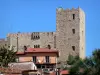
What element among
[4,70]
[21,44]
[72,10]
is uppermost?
[72,10]

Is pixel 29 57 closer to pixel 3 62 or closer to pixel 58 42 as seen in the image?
pixel 3 62

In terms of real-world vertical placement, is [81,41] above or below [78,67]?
above

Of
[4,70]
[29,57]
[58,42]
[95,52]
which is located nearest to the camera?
[4,70]

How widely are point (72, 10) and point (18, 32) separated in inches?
500

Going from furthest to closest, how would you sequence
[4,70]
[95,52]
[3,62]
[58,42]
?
[58,42], [3,62], [95,52], [4,70]

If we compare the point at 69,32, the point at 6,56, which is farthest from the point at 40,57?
the point at 69,32

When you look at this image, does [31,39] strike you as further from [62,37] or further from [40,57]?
[40,57]

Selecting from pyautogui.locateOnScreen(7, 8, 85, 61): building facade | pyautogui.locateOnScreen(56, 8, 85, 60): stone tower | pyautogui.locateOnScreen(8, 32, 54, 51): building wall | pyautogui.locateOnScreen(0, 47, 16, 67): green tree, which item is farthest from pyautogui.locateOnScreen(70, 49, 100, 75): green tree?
pyautogui.locateOnScreen(8, 32, 54, 51): building wall

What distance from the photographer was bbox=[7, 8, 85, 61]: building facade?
11094 cm

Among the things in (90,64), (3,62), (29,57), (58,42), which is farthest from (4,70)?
(58,42)

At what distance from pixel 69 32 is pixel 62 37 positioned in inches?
71.9

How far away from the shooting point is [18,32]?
380ft

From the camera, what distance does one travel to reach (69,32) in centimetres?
11225

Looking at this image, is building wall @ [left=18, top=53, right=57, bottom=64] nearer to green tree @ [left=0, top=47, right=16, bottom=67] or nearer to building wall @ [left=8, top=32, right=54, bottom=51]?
green tree @ [left=0, top=47, right=16, bottom=67]
